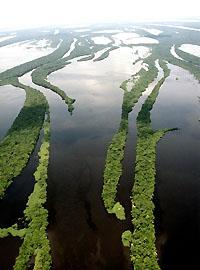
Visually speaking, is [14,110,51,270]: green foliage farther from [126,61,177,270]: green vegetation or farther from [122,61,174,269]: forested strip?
[126,61,177,270]: green vegetation

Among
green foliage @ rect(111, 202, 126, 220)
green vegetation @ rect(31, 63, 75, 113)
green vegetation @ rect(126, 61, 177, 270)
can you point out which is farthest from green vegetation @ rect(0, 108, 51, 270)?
green vegetation @ rect(31, 63, 75, 113)

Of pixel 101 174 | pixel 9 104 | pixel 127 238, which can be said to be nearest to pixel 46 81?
pixel 9 104

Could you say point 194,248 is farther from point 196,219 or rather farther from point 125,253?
point 125,253

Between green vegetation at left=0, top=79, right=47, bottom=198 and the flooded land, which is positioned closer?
the flooded land

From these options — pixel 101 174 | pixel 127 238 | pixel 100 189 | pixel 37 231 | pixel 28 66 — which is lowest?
pixel 28 66

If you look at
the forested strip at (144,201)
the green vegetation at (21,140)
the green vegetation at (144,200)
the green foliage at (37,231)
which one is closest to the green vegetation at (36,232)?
the green foliage at (37,231)

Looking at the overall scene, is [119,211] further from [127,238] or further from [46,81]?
[46,81]
